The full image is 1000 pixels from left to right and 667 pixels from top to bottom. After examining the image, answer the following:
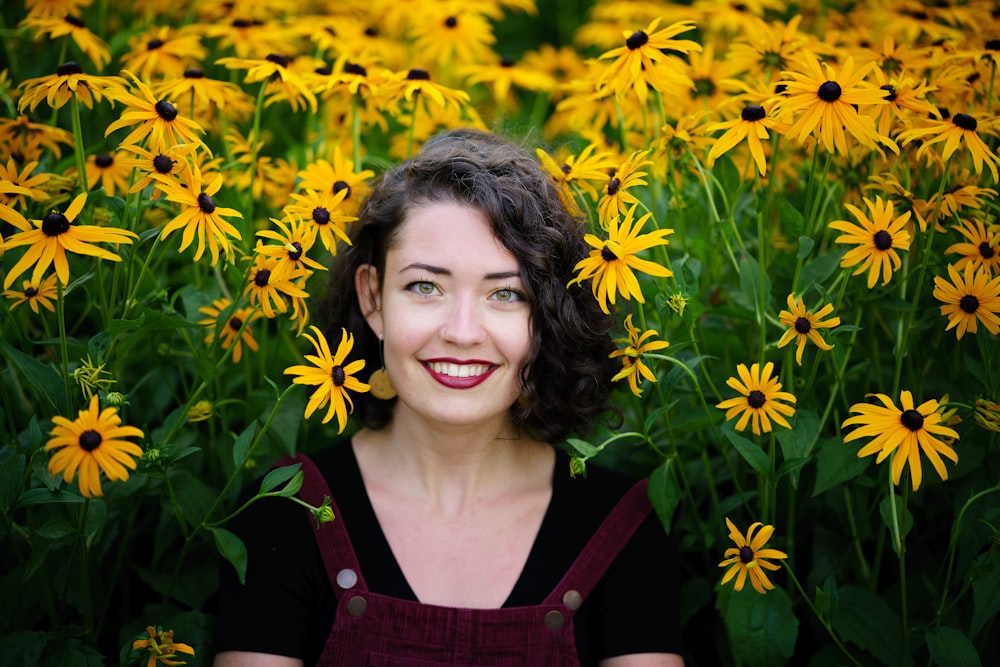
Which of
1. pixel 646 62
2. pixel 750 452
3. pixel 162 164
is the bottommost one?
pixel 750 452

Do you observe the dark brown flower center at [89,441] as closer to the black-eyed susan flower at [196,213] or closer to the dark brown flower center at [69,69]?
the black-eyed susan flower at [196,213]

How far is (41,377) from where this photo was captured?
1462 millimetres

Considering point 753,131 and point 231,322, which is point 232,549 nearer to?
point 231,322

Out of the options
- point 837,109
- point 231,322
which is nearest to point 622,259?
point 837,109

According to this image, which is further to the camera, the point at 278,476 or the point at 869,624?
the point at 869,624

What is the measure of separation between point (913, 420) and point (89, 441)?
43.0 inches

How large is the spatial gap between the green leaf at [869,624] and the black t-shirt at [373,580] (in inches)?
11.1

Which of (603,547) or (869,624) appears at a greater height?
(603,547)

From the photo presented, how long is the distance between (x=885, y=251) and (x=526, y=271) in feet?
1.85

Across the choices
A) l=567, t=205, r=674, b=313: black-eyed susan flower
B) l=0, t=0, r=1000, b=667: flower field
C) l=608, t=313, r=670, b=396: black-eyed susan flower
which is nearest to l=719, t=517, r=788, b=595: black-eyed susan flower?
l=0, t=0, r=1000, b=667: flower field

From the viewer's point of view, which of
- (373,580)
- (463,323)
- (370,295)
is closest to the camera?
(463,323)

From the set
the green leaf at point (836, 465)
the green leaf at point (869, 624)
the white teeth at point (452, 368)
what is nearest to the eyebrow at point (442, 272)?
the white teeth at point (452, 368)

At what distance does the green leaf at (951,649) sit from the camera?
1.48 metres

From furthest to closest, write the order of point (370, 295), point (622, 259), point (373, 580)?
point (370, 295)
point (373, 580)
point (622, 259)
